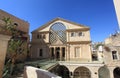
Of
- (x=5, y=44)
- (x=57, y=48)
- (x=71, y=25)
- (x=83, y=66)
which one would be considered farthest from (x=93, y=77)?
(x=5, y=44)

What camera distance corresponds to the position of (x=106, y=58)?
15.2 m

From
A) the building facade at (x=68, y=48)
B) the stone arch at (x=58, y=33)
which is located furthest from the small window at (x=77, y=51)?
the stone arch at (x=58, y=33)

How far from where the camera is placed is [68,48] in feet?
58.9

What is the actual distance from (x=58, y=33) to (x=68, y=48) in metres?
3.67

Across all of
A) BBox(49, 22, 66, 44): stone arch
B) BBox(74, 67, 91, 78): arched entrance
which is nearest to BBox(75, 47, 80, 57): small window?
BBox(74, 67, 91, 78): arched entrance

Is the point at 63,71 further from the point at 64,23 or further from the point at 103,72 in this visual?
the point at 64,23

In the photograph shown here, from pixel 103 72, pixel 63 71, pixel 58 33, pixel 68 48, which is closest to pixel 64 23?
pixel 58 33

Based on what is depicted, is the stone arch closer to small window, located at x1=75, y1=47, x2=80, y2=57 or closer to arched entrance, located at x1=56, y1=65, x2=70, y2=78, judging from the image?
small window, located at x1=75, y1=47, x2=80, y2=57

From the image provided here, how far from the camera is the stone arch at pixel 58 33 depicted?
1877cm

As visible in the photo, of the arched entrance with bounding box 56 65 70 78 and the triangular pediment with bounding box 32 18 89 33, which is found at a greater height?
the triangular pediment with bounding box 32 18 89 33

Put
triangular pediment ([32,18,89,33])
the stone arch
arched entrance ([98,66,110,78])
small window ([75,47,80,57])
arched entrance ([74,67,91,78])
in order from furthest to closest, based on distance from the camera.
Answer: the stone arch < triangular pediment ([32,18,89,33]) < small window ([75,47,80,57]) < arched entrance ([74,67,91,78]) < arched entrance ([98,66,110,78])

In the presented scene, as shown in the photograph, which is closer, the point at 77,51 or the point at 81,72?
the point at 81,72

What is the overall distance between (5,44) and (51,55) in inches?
652

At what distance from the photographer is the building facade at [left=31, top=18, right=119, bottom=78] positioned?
49.1 ft
